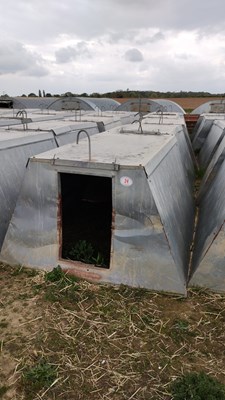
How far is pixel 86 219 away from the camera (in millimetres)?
7680

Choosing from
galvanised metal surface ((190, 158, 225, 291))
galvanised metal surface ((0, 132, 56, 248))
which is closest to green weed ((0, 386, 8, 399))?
galvanised metal surface ((190, 158, 225, 291))

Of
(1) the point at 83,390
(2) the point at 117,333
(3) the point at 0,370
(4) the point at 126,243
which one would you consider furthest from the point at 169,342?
(3) the point at 0,370

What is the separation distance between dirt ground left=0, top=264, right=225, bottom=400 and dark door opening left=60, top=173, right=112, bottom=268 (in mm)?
598

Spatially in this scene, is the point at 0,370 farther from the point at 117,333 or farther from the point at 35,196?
the point at 35,196

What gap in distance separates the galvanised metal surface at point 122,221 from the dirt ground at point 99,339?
238mm

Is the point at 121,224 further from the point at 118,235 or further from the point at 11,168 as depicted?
the point at 11,168

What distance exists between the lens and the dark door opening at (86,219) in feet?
18.9

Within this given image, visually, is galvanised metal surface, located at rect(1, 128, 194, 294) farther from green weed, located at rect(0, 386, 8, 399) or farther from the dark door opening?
green weed, located at rect(0, 386, 8, 399)

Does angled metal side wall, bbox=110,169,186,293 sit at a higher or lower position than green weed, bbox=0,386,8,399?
higher

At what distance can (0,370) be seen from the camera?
3.69 meters

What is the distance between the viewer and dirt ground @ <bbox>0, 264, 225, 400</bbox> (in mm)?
3529

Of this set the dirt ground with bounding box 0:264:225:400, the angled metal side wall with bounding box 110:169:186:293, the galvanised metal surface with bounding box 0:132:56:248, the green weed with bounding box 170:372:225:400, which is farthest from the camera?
the galvanised metal surface with bounding box 0:132:56:248

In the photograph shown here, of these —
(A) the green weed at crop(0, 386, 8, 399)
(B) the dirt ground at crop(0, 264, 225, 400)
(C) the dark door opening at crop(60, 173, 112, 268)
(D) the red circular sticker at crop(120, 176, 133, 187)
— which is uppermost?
(D) the red circular sticker at crop(120, 176, 133, 187)

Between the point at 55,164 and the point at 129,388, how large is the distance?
315cm
